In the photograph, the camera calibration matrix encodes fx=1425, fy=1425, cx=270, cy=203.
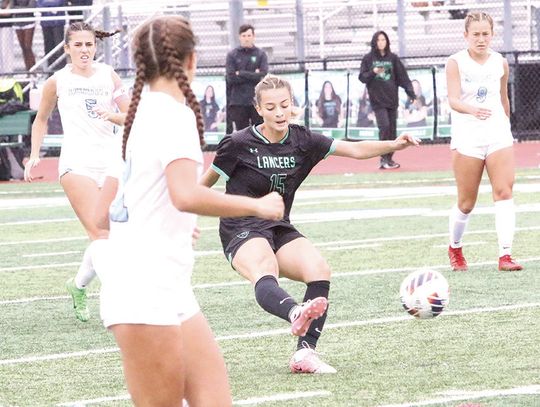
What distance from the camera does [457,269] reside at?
11.4 m

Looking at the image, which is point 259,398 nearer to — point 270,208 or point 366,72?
point 270,208

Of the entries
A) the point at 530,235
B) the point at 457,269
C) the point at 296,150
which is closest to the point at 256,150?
the point at 296,150

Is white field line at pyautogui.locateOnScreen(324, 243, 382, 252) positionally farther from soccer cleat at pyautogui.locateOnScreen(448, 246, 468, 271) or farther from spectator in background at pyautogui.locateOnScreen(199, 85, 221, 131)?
spectator in background at pyautogui.locateOnScreen(199, 85, 221, 131)

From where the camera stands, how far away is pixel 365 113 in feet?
78.7

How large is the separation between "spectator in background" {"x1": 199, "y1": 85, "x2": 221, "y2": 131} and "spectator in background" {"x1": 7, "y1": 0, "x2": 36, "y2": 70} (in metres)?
4.01

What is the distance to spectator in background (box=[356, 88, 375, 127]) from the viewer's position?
23938 mm

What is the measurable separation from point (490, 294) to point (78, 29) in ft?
11.2

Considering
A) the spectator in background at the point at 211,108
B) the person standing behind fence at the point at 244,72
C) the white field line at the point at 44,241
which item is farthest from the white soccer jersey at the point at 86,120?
the spectator in background at the point at 211,108

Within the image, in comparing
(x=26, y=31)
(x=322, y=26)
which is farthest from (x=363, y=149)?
(x=26, y=31)

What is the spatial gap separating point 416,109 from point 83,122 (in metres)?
14.6

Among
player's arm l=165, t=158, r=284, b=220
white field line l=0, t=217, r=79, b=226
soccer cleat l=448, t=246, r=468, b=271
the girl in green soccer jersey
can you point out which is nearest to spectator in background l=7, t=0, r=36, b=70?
white field line l=0, t=217, r=79, b=226

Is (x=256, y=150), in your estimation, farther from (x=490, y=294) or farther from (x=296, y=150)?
(x=490, y=294)

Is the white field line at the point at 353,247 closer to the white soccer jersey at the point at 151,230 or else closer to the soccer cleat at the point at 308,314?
the soccer cleat at the point at 308,314

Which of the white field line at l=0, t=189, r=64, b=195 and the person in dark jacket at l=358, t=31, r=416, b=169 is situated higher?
the person in dark jacket at l=358, t=31, r=416, b=169
